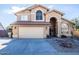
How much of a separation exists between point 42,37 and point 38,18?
513 mm

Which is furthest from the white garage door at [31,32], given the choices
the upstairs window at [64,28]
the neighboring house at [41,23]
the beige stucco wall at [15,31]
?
the upstairs window at [64,28]

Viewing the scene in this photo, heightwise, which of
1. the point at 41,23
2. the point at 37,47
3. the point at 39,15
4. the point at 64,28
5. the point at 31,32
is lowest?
the point at 37,47

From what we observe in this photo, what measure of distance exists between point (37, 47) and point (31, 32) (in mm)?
464

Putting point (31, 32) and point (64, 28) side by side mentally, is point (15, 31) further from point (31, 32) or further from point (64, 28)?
point (64, 28)

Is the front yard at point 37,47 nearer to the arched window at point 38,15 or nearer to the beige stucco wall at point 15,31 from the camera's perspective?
the beige stucco wall at point 15,31

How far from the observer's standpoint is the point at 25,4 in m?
6.55

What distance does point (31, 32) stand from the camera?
680 cm

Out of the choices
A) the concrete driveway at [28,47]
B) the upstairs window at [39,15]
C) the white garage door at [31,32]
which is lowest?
the concrete driveway at [28,47]

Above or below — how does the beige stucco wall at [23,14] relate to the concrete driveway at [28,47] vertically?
above

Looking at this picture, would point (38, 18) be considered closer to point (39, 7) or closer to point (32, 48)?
point (39, 7)

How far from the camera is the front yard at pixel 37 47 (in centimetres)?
654

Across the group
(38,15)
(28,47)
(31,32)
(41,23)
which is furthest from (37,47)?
(38,15)

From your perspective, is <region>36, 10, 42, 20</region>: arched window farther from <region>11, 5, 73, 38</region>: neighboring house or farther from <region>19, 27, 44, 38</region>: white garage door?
<region>19, 27, 44, 38</region>: white garage door

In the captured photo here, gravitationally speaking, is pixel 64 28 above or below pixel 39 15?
below
